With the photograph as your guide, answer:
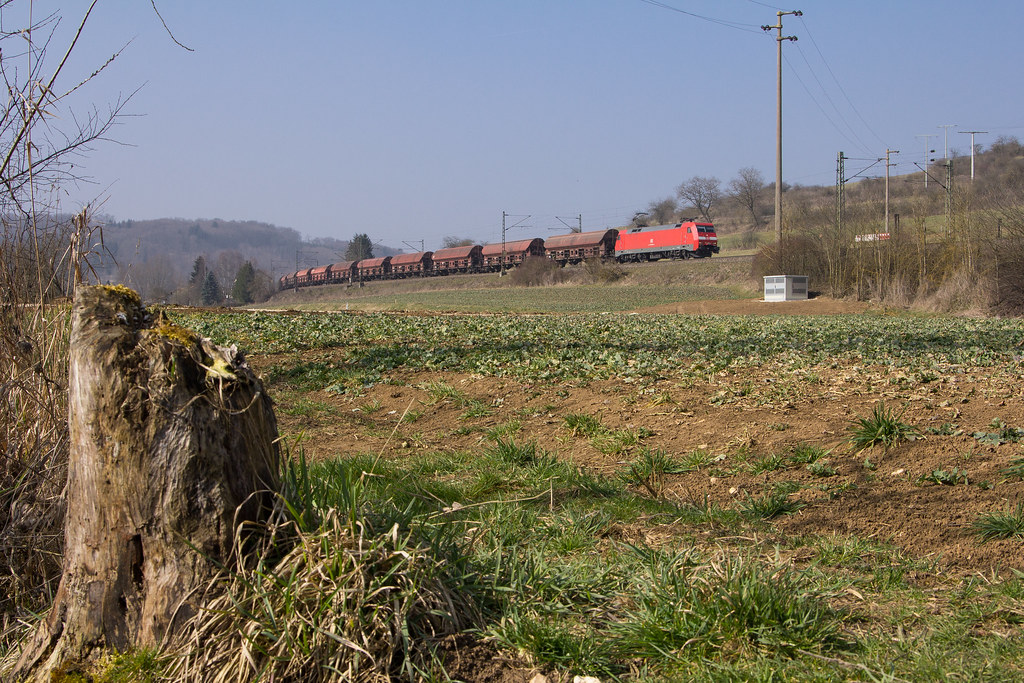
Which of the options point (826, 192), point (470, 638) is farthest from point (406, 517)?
point (826, 192)

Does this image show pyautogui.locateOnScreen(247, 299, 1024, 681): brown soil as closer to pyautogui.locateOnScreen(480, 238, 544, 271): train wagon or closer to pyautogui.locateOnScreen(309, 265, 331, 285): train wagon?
pyautogui.locateOnScreen(480, 238, 544, 271): train wagon

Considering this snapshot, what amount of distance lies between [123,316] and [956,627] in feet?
9.90

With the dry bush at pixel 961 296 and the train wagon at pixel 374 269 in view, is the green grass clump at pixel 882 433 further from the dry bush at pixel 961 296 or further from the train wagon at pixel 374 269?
the train wagon at pixel 374 269

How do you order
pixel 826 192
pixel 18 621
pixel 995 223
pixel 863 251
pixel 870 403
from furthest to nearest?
1. pixel 826 192
2. pixel 863 251
3. pixel 995 223
4. pixel 870 403
5. pixel 18 621

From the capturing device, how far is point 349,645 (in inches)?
87.5

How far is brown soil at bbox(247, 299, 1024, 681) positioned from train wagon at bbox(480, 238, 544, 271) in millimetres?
55659

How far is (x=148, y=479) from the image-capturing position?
2.32 metres

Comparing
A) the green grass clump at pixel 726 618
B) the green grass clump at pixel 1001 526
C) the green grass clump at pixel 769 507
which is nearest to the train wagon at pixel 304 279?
the green grass clump at pixel 769 507

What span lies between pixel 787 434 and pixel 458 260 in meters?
64.2

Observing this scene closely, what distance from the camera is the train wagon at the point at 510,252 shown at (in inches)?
2542

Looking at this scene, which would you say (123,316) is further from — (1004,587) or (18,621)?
(1004,587)

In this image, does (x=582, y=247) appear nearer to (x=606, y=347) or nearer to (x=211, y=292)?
(x=211, y=292)

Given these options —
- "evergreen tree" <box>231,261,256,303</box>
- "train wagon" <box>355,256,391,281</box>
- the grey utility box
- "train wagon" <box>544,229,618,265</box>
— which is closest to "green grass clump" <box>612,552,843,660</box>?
the grey utility box

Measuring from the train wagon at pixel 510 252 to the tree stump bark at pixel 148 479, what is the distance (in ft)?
201
